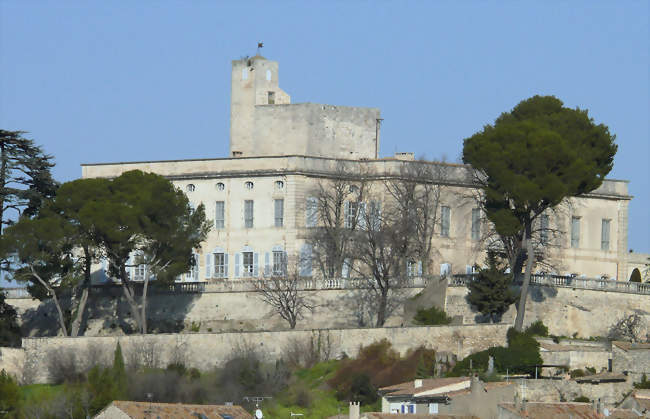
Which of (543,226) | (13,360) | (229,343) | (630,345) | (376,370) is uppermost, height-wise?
(543,226)

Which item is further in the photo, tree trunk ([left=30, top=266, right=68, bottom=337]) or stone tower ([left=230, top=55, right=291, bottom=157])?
stone tower ([left=230, top=55, right=291, bottom=157])

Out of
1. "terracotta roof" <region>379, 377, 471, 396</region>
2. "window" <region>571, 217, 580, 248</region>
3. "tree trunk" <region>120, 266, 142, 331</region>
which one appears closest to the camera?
"terracotta roof" <region>379, 377, 471, 396</region>

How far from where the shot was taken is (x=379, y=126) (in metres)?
92.4

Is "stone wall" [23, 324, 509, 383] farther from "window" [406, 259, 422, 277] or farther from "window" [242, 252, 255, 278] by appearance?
"window" [242, 252, 255, 278]

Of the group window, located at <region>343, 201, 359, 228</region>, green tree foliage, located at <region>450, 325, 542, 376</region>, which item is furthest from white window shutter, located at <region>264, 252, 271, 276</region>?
green tree foliage, located at <region>450, 325, 542, 376</region>

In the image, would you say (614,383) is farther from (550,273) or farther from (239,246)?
(239,246)

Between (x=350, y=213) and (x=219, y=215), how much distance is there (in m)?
5.74

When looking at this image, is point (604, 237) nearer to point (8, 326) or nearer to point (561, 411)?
point (8, 326)

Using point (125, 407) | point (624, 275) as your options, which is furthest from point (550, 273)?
point (125, 407)

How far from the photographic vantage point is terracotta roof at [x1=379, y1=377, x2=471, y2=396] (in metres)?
63.2

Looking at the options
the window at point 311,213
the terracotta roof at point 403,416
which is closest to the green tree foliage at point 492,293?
the window at point 311,213

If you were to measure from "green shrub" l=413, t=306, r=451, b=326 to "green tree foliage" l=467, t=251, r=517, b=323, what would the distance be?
1.17 meters

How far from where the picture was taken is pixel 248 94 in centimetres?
9262

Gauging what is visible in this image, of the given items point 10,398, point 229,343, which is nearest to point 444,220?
point 229,343
